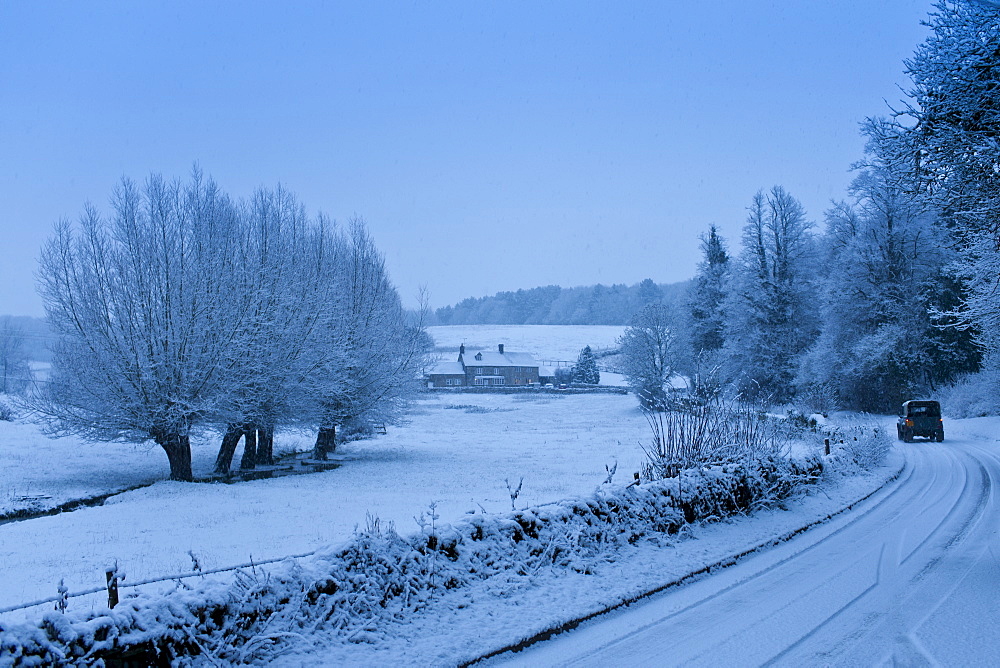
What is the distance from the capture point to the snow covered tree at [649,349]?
5472 cm

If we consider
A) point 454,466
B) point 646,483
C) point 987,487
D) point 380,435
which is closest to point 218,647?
point 646,483

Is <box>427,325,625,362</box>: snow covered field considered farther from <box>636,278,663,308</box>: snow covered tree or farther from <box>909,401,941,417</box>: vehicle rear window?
<box>909,401,941,417</box>: vehicle rear window

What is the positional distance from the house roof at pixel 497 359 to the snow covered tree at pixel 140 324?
74087 mm

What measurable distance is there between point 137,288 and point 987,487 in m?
22.9

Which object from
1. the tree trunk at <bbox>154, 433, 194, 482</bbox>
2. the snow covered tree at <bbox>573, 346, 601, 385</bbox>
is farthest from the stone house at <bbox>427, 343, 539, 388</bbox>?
the tree trunk at <bbox>154, 433, 194, 482</bbox>

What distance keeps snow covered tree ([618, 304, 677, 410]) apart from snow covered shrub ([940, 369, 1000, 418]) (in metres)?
21.3

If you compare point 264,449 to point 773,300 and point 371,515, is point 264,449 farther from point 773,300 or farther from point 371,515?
point 773,300

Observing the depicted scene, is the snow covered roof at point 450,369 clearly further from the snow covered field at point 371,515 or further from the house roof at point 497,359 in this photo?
the snow covered field at point 371,515

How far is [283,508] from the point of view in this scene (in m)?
16.5

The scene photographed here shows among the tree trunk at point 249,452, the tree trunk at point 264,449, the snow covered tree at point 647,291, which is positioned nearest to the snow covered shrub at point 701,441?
the tree trunk at point 249,452

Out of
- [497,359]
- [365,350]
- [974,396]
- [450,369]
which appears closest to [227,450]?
[365,350]

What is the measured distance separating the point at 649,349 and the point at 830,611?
50138mm

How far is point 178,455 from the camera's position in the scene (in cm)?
2220

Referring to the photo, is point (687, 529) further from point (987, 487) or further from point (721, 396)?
point (987, 487)
